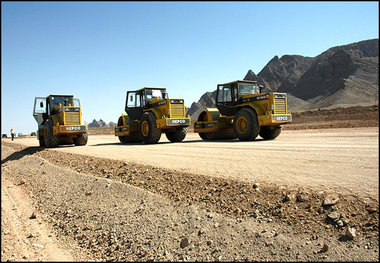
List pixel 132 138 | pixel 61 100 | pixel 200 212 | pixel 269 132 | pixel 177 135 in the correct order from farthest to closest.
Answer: pixel 132 138, pixel 61 100, pixel 177 135, pixel 269 132, pixel 200 212

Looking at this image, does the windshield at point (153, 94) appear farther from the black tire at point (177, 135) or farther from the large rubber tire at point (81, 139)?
the large rubber tire at point (81, 139)

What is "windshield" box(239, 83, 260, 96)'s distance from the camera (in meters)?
16.0

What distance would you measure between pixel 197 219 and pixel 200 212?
0.18 m

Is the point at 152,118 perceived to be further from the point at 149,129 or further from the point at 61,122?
the point at 61,122

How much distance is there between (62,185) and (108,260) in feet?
10.9

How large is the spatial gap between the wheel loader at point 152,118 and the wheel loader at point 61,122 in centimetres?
243

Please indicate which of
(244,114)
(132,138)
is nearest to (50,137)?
(132,138)

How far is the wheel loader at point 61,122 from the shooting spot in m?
16.5

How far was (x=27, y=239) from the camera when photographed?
4047 millimetres

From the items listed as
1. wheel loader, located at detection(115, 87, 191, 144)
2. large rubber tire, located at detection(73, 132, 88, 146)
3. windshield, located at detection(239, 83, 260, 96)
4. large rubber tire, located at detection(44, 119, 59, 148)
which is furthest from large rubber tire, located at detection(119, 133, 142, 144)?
windshield, located at detection(239, 83, 260, 96)

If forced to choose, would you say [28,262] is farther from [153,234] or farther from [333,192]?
[333,192]

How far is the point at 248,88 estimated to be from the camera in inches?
631

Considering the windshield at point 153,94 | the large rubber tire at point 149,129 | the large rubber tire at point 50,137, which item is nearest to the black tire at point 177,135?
the large rubber tire at point 149,129

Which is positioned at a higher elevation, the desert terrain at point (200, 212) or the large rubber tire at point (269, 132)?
the large rubber tire at point (269, 132)
